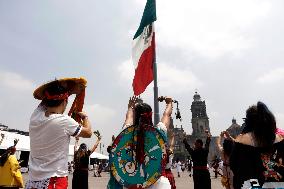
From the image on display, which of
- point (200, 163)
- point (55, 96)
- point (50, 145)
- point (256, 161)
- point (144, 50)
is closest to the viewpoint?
point (256, 161)

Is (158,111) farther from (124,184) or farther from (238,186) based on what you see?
(238,186)

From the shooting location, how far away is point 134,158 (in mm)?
4168

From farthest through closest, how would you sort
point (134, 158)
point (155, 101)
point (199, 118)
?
point (199, 118), point (155, 101), point (134, 158)

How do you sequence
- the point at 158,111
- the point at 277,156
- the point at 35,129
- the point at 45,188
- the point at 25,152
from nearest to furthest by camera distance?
1. the point at 277,156
2. the point at 45,188
3. the point at 35,129
4. the point at 158,111
5. the point at 25,152

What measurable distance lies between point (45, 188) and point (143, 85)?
5911 millimetres

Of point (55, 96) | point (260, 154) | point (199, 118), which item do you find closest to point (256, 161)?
point (260, 154)

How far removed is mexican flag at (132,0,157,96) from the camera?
9203 mm

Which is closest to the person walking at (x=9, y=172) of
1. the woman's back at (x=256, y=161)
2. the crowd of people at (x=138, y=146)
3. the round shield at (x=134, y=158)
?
the crowd of people at (x=138, y=146)

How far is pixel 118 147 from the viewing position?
4227 millimetres

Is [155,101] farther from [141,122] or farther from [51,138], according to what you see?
[51,138]

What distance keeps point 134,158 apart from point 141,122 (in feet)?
1.39

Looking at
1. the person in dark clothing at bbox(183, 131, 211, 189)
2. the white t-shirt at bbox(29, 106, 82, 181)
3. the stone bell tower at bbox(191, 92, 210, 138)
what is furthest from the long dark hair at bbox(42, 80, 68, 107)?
the stone bell tower at bbox(191, 92, 210, 138)

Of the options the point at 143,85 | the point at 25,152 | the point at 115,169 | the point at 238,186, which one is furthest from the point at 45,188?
the point at 25,152

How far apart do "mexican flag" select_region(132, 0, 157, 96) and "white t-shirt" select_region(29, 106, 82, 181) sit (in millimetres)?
5384
